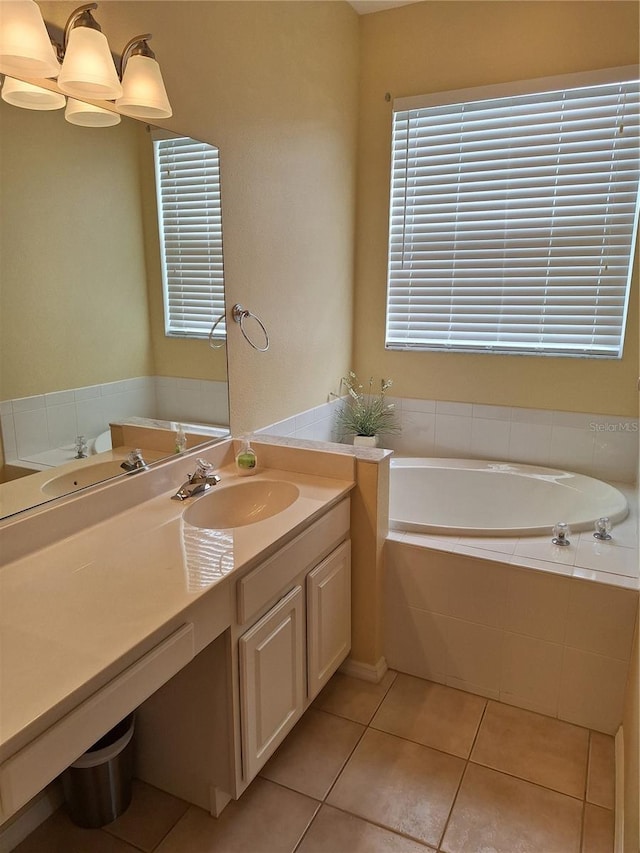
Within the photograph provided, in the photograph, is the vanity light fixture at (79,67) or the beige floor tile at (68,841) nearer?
the vanity light fixture at (79,67)

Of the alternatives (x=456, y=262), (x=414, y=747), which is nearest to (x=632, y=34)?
(x=456, y=262)

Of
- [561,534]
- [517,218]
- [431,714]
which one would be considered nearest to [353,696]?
[431,714]

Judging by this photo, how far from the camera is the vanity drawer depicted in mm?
A: 1502

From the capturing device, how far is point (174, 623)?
1229mm

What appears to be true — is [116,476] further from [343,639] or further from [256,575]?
[343,639]

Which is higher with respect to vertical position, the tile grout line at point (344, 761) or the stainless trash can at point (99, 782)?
the stainless trash can at point (99, 782)

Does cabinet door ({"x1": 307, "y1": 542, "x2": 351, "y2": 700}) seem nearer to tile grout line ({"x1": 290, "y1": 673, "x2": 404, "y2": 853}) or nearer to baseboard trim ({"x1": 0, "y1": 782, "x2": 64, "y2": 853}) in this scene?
tile grout line ({"x1": 290, "y1": 673, "x2": 404, "y2": 853})

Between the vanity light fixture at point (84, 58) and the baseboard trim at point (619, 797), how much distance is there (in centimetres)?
240

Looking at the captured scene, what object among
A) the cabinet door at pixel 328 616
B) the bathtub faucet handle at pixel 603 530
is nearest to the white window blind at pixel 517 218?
the bathtub faucet handle at pixel 603 530

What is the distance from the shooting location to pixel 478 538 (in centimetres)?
224

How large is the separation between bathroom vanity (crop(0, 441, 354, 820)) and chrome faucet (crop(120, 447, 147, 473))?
0.10 feet

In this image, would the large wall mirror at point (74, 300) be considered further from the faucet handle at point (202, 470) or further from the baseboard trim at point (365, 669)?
Result: the baseboard trim at point (365, 669)

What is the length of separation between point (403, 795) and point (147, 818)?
0.76 meters

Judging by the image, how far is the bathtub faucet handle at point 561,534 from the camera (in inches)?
85.8
